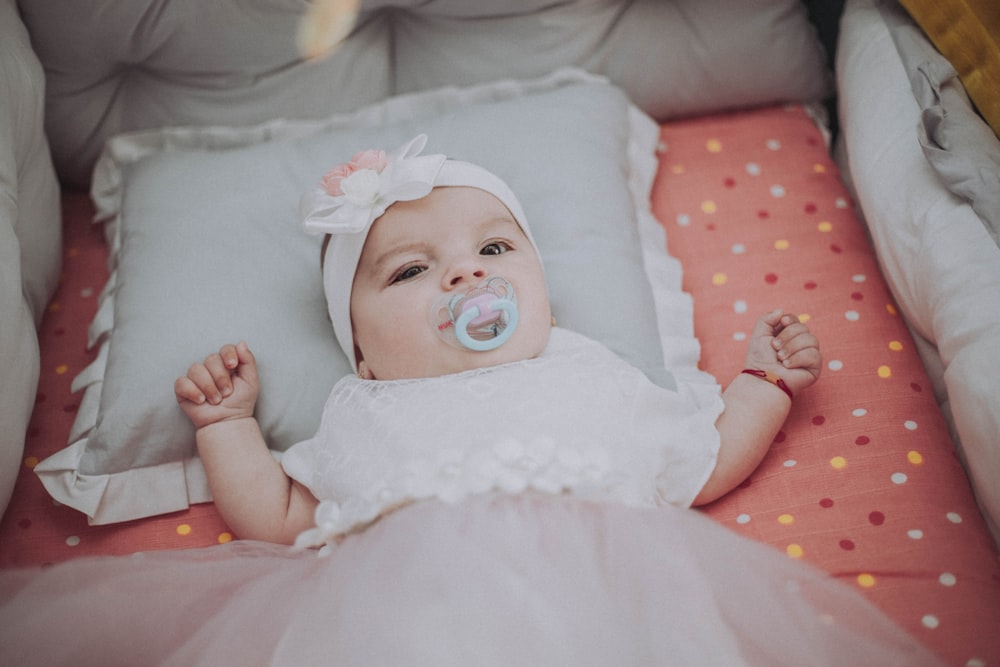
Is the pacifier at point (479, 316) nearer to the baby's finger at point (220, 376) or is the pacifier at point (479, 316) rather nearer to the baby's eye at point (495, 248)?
the baby's eye at point (495, 248)

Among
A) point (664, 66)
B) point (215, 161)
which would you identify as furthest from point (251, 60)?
point (664, 66)

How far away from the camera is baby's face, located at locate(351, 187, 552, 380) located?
1051mm

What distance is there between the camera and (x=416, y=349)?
1053mm

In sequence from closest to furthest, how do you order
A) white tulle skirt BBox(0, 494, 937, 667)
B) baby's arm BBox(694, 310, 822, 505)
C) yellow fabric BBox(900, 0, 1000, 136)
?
white tulle skirt BBox(0, 494, 937, 667) → baby's arm BBox(694, 310, 822, 505) → yellow fabric BBox(900, 0, 1000, 136)

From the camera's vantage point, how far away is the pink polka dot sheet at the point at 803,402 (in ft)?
3.09

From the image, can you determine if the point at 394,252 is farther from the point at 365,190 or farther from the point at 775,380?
the point at 775,380

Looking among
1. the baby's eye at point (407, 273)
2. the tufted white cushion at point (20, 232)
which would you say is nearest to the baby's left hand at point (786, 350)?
the baby's eye at point (407, 273)

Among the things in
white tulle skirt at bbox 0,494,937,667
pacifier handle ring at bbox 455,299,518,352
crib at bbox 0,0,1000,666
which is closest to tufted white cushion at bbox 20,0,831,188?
crib at bbox 0,0,1000,666

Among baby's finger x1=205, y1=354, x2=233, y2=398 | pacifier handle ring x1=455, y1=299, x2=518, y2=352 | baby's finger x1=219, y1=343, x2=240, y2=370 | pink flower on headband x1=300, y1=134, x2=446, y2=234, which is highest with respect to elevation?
pink flower on headband x1=300, y1=134, x2=446, y2=234

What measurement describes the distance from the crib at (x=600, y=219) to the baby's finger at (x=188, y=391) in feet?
0.13

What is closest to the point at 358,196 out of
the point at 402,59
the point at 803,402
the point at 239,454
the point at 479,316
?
the point at 479,316

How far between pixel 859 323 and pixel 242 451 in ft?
2.73

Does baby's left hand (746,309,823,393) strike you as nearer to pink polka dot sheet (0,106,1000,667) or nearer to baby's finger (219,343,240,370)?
pink polka dot sheet (0,106,1000,667)

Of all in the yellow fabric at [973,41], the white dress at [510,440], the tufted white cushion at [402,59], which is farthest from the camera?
the tufted white cushion at [402,59]
